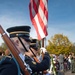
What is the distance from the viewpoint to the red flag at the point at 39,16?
5.76 meters

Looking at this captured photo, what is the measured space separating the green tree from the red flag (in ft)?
235

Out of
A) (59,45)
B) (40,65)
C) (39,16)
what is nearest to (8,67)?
(40,65)

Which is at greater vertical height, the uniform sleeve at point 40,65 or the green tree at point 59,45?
the uniform sleeve at point 40,65

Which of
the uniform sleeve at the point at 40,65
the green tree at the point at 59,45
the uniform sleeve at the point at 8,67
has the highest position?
the uniform sleeve at the point at 8,67

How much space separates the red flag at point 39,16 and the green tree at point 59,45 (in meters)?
71.6

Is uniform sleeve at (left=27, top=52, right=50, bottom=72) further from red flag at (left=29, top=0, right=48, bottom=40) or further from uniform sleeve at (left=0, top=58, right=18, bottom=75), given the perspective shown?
red flag at (left=29, top=0, right=48, bottom=40)

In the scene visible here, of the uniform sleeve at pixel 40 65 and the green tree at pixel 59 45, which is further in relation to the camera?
the green tree at pixel 59 45

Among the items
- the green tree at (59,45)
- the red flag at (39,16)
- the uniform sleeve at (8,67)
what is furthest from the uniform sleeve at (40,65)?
the green tree at (59,45)

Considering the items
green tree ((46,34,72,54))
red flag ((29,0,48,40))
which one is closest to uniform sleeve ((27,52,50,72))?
red flag ((29,0,48,40))

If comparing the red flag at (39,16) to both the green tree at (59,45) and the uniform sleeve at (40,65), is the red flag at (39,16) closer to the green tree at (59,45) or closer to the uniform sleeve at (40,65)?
the uniform sleeve at (40,65)

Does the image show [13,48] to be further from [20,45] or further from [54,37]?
[54,37]

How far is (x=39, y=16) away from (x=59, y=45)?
262ft

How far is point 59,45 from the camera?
85.5 m

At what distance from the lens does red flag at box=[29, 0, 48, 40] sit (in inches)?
227
